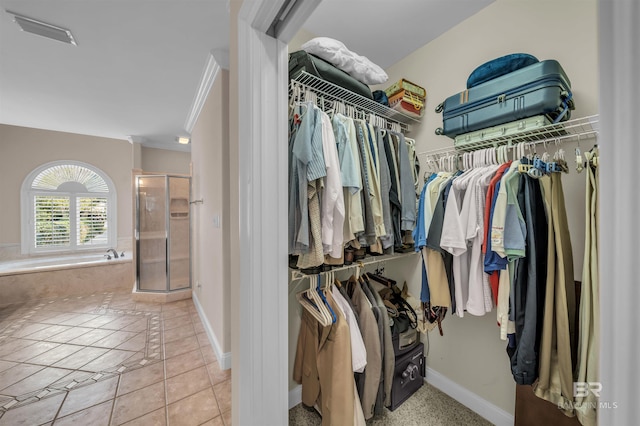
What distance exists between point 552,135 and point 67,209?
6.10 meters

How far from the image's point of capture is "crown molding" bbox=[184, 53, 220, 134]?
2.10m

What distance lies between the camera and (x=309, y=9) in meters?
0.86

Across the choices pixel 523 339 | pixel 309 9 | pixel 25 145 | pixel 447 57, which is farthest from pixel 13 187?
pixel 523 339

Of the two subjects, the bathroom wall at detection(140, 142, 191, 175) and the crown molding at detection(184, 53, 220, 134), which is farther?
the bathroom wall at detection(140, 142, 191, 175)

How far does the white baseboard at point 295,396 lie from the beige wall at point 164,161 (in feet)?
14.5

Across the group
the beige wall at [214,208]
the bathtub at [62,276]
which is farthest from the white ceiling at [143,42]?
the bathtub at [62,276]

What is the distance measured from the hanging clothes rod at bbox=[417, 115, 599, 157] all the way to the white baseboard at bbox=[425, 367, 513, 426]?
60.5 inches

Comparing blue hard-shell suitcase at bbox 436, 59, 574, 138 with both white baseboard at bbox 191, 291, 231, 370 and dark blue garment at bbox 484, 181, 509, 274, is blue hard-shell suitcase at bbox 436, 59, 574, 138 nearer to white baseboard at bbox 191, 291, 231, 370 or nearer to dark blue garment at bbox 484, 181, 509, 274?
dark blue garment at bbox 484, 181, 509, 274

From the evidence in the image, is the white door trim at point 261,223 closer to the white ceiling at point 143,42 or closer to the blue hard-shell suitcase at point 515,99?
the white ceiling at point 143,42

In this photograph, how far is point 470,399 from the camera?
157 cm

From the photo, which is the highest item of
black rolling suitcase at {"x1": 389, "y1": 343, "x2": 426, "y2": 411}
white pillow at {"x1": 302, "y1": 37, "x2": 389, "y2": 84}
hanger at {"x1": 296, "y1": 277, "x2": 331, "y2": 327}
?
white pillow at {"x1": 302, "y1": 37, "x2": 389, "y2": 84}

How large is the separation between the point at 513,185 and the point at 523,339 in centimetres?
65

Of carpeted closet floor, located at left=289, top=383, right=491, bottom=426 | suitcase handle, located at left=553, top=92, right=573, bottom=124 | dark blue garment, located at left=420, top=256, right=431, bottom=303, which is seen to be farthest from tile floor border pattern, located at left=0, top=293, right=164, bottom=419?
suitcase handle, located at left=553, top=92, right=573, bottom=124

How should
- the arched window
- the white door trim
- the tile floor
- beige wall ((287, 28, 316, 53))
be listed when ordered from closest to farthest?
1. the white door trim
2. the tile floor
3. beige wall ((287, 28, 316, 53))
4. the arched window
